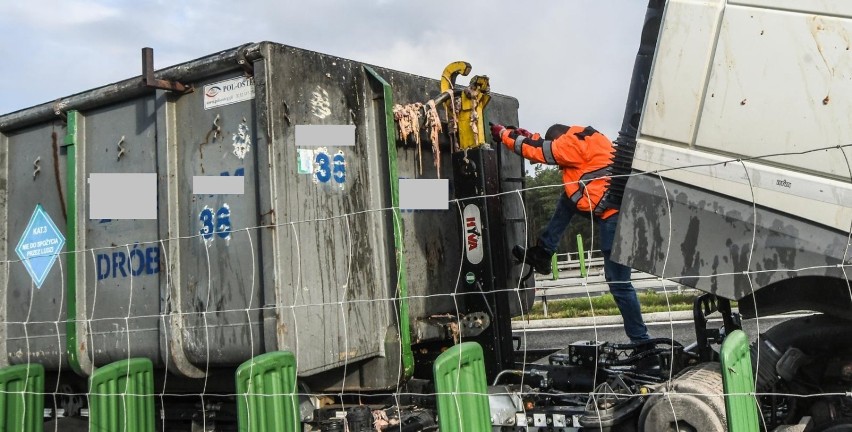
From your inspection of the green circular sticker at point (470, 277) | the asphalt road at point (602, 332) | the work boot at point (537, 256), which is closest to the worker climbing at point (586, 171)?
the work boot at point (537, 256)

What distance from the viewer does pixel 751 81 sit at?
128 inches

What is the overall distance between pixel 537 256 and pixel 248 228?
1877mm

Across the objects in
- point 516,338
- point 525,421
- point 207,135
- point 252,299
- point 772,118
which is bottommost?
point 525,421

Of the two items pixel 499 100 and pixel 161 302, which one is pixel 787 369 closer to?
pixel 499 100

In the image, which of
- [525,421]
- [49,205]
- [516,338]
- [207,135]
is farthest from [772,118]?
[49,205]

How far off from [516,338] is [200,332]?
212 cm

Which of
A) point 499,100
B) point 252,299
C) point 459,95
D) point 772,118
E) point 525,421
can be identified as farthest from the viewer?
point 499,100

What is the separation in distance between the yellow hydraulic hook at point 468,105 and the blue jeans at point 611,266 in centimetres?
67

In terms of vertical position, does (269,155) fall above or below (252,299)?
above

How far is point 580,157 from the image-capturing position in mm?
4691

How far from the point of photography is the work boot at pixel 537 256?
202 inches

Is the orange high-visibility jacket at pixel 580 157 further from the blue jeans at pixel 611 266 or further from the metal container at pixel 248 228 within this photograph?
the metal container at pixel 248 228

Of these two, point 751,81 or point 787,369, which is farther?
point 787,369

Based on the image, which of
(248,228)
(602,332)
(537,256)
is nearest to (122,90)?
(248,228)
